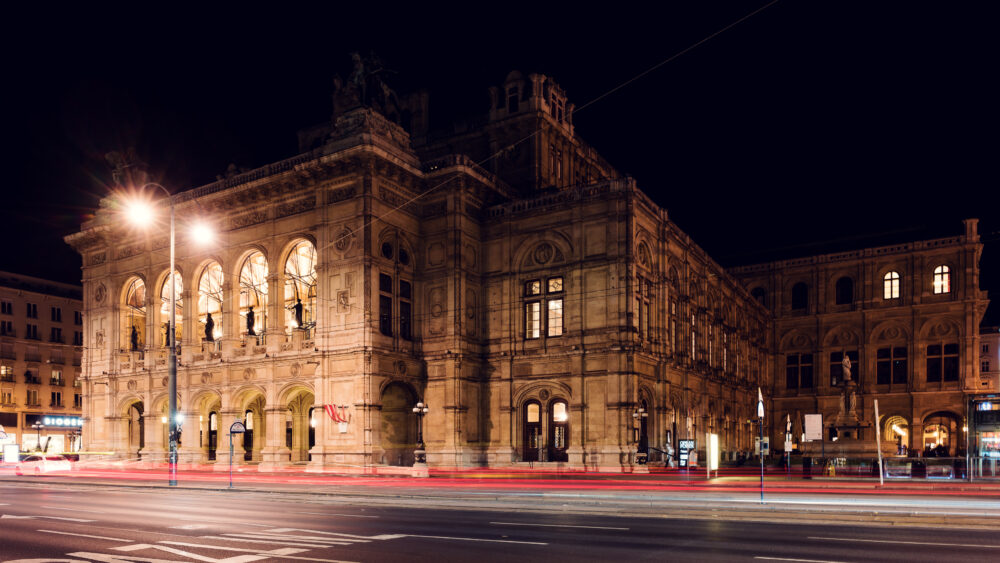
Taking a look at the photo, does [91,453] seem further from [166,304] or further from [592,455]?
[592,455]

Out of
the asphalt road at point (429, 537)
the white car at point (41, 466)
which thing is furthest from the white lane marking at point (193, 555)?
the white car at point (41, 466)

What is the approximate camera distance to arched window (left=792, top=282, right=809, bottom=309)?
77.3 m

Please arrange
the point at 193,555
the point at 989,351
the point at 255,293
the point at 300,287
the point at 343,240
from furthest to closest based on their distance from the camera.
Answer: the point at 989,351, the point at 255,293, the point at 300,287, the point at 343,240, the point at 193,555

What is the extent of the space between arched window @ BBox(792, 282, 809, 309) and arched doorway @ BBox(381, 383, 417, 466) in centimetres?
4705

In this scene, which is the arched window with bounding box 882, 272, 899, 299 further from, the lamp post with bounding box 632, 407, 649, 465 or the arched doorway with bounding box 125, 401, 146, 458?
the arched doorway with bounding box 125, 401, 146, 458

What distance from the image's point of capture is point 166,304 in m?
53.1

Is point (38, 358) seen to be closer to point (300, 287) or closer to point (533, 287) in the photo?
point (300, 287)

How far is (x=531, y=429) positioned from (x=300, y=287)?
16962 mm

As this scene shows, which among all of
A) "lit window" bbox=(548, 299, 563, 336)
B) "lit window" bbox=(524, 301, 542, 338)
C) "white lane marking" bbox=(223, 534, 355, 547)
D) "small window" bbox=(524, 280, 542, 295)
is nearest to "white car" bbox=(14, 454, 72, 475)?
"lit window" bbox=(524, 301, 542, 338)

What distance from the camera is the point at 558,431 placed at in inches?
1737

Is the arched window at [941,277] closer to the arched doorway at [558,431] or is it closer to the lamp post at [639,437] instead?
the lamp post at [639,437]

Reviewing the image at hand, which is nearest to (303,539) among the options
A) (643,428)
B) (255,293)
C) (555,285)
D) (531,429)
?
(531,429)

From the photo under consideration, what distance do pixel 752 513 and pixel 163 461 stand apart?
1601 inches

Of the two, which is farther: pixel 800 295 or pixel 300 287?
pixel 800 295
